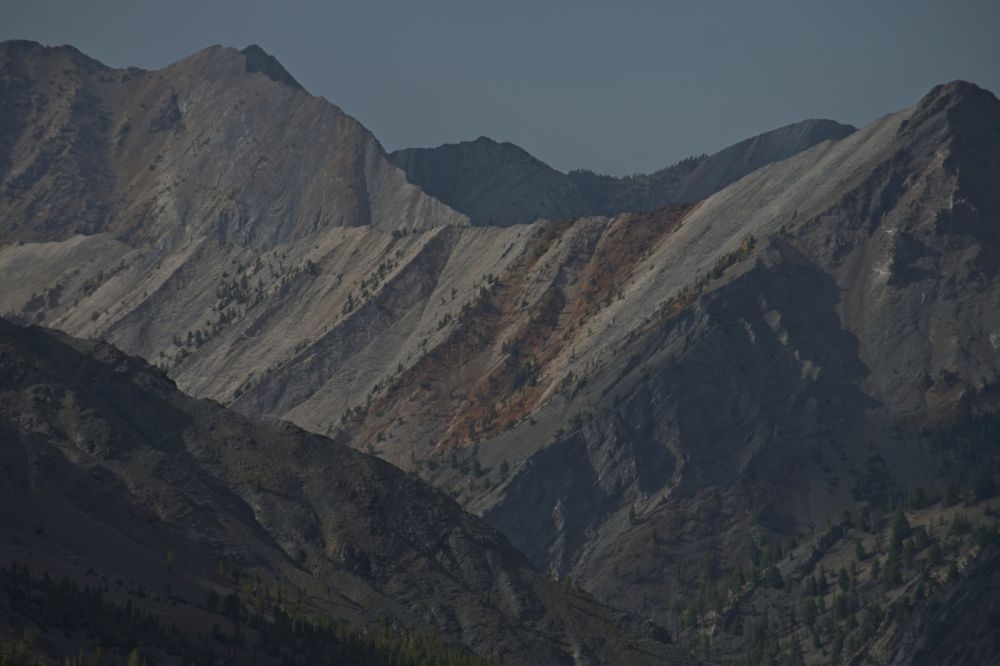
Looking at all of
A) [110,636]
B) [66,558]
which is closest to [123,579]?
[66,558]

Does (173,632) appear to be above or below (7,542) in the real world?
below

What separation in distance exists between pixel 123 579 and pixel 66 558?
5.53 m

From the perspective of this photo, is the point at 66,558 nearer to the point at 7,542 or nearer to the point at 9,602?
the point at 7,542

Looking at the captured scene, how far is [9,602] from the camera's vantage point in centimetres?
17800

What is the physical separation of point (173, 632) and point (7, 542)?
63.8ft

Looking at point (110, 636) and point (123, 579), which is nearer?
point (110, 636)

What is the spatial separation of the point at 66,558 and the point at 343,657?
26.9 m

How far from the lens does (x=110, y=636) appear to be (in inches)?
7151

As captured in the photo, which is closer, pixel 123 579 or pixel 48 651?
pixel 48 651

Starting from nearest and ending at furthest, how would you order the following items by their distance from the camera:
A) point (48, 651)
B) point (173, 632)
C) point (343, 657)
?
point (48, 651), point (173, 632), point (343, 657)

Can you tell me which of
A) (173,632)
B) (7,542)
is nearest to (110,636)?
(173,632)

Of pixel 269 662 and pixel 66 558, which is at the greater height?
pixel 66 558

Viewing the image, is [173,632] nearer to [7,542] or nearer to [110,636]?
[110,636]

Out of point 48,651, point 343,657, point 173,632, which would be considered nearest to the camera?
point 48,651
